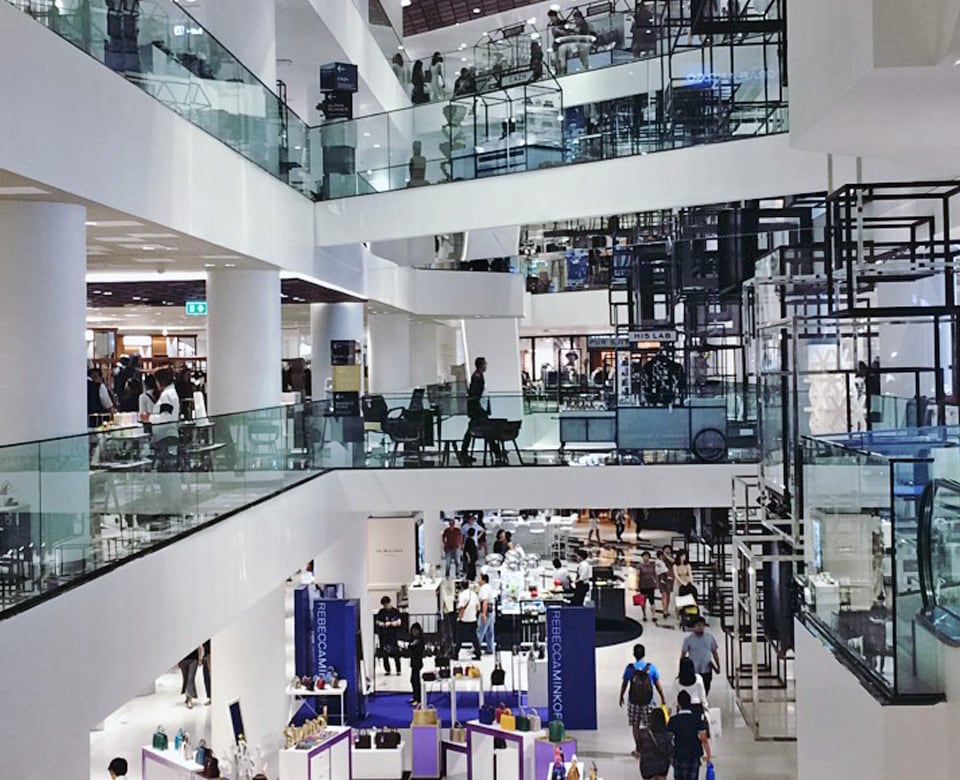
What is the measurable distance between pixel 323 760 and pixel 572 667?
424 centimetres

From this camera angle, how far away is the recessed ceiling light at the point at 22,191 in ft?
25.4

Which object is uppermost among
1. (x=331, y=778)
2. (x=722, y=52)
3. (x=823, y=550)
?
(x=722, y=52)

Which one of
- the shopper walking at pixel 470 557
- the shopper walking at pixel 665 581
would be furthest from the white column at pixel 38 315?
the shopper walking at pixel 470 557

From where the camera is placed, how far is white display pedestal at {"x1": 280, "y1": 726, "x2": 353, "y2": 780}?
1312cm

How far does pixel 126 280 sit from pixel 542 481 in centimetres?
614

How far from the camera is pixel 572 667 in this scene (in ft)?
54.2

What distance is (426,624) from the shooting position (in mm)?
20406

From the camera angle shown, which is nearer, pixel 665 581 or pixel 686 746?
pixel 686 746

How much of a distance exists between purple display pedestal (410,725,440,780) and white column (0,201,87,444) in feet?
25.5

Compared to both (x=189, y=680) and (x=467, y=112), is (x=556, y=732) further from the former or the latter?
(x=467, y=112)

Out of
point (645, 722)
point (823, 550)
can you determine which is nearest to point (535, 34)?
point (645, 722)

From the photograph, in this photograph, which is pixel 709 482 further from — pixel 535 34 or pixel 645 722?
pixel 535 34

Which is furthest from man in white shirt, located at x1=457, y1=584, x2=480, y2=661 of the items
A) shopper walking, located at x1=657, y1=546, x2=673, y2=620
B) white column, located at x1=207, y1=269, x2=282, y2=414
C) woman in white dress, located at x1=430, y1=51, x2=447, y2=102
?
woman in white dress, located at x1=430, y1=51, x2=447, y2=102

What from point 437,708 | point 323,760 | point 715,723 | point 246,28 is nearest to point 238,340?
point 246,28
